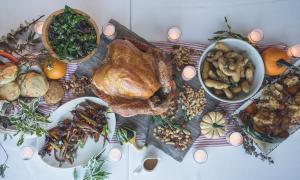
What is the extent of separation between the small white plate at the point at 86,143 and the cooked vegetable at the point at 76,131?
0.6 inches

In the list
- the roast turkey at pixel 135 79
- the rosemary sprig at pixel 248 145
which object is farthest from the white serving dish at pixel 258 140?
the roast turkey at pixel 135 79

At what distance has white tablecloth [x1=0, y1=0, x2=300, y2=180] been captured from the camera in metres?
1.50

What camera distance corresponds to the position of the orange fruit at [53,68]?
4.60 ft

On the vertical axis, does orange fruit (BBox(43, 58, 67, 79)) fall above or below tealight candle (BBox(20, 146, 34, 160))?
above

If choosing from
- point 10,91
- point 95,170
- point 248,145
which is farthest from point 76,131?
point 248,145

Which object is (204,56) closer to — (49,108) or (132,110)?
(132,110)

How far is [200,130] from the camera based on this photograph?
4.95 feet

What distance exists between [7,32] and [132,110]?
637 mm

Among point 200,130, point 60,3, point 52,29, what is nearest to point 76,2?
point 60,3

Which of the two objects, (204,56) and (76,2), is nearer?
(204,56)

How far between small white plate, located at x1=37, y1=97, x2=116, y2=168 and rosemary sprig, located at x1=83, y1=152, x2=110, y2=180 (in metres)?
0.03

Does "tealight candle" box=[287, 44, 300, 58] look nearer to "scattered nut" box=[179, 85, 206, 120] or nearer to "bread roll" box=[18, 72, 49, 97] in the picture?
"scattered nut" box=[179, 85, 206, 120]

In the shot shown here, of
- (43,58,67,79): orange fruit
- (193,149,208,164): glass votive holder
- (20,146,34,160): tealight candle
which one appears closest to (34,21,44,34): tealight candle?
(43,58,67,79): orange fruit

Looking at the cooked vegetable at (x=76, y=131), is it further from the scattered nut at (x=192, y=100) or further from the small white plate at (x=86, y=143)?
the scattered nut at (x=192, y=100)
